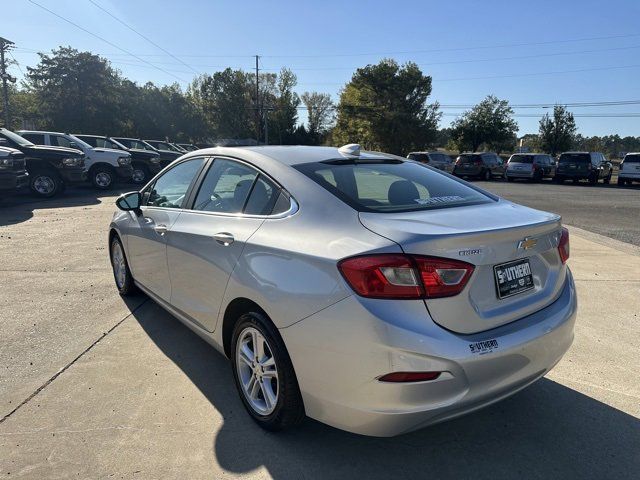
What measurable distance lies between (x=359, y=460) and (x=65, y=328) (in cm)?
310

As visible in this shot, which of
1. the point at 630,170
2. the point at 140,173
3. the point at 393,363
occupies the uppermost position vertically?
the point at 630,170

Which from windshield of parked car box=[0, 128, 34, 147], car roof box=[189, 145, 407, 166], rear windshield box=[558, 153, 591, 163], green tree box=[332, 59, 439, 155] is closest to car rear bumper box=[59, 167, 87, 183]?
windshield of parked car box=[0, 128, 34, 147]

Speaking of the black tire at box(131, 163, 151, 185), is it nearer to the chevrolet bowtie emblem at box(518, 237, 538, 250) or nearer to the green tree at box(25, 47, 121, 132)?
the chevrolet bowtie emblem at box(518, 237, 538, 250)

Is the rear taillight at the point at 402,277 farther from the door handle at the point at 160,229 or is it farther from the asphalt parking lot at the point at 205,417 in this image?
the door handle at the point at 160,229

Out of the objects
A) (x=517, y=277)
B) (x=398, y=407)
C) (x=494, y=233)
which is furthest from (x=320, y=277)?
(x=517, y=277)

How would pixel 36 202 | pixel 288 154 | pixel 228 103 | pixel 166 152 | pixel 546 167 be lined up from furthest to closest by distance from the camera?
pixel 228 103 → pixel 546 167 → pixel 166 152 → pixel 36 202 → pixel 288 154

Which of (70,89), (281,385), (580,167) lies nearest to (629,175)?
(580,167)

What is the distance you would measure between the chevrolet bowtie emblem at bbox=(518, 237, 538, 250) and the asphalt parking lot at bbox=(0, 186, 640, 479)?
113cm

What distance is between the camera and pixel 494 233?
224 cm

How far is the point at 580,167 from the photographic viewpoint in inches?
1040

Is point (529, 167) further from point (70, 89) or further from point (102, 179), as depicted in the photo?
point (70, 89)

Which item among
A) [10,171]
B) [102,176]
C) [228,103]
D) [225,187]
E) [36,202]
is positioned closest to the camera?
[225,187]

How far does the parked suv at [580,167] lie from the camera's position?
86.4 ft

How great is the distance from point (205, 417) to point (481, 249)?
1.93m
